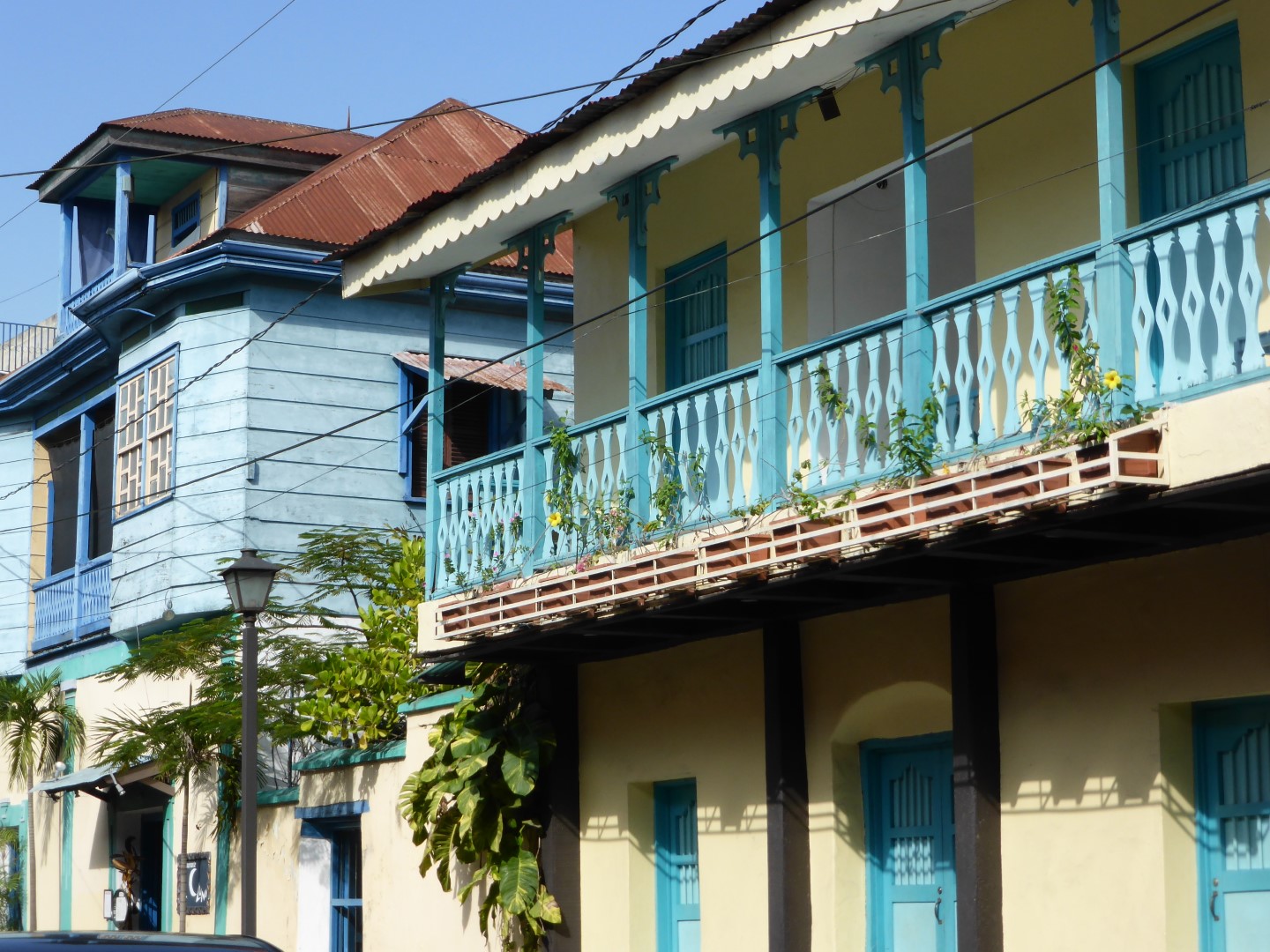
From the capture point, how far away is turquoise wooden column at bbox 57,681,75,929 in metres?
21.3

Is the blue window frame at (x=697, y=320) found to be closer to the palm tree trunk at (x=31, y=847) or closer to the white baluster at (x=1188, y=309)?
the white baluster at (x=1188, y=309)

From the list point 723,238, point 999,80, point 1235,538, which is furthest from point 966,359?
point 723,238

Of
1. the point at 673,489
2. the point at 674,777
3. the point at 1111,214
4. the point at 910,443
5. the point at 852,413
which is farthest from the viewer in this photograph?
the point at 674,777

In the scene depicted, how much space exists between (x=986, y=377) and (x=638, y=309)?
3454 mm

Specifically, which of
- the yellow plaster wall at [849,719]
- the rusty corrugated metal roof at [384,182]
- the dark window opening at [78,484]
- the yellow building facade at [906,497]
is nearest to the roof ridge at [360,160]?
the rusty corrugated metal roof at [384,182]

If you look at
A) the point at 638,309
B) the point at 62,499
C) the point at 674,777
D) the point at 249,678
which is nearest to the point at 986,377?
the point at 638,309

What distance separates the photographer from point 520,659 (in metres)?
13.2

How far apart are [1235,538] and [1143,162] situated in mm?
2323

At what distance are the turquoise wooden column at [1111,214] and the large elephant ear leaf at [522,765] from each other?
5.91 metres

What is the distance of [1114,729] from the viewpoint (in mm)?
→ 9141

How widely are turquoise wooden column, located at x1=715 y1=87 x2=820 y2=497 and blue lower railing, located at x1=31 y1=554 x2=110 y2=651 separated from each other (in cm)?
1228

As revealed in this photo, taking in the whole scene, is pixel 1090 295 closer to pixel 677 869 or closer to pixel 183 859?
pixel 677 869

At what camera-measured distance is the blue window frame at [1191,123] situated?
9.43 meters

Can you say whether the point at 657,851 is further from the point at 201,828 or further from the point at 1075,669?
the point at 201,828
